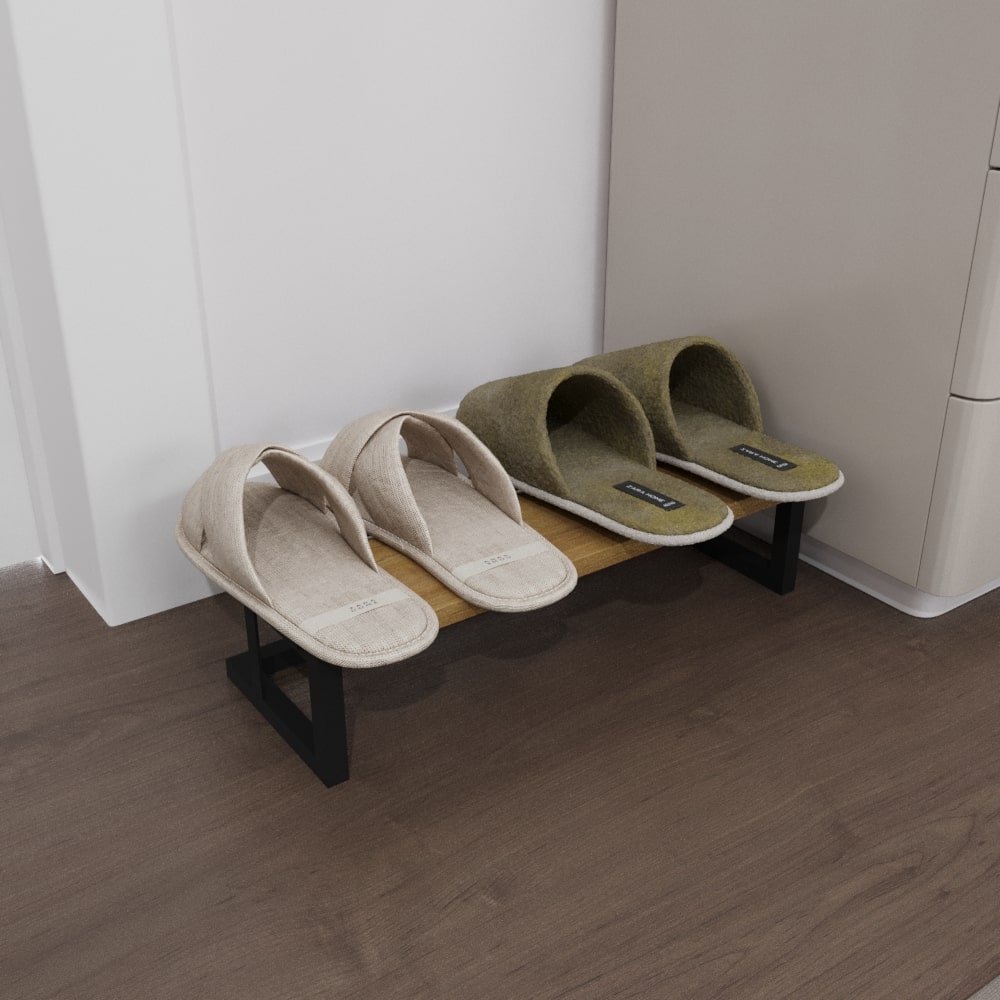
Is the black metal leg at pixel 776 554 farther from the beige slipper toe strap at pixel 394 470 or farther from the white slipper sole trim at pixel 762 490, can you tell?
the beige slipper toe strap at pixel 394 470

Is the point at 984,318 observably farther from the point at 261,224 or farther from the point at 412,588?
the point at 261,224

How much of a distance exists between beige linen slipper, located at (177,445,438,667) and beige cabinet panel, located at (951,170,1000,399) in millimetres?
728

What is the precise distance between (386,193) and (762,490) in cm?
69

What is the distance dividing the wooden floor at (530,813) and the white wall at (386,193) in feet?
1.32

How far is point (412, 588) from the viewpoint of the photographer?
126 centimetres

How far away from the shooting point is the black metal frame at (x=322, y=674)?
3.87 ft

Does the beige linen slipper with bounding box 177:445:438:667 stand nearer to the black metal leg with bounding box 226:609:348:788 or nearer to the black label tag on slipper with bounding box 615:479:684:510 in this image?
the black metal leg with bounding box 226:609:348:788

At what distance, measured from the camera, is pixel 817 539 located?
5.41ft

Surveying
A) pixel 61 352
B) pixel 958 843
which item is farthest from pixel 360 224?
pixel 958 843

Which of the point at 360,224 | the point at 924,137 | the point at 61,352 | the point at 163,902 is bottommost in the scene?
the point at 163,902

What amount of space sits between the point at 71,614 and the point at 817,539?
3.57 ft

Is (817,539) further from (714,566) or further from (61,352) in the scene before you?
(61,352)

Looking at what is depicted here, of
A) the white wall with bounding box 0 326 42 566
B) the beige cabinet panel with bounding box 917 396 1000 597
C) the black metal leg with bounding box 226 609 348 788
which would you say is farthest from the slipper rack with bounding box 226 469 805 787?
the white wall with bounding box 0 326 42 566

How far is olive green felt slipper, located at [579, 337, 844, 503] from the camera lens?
4.83ft
